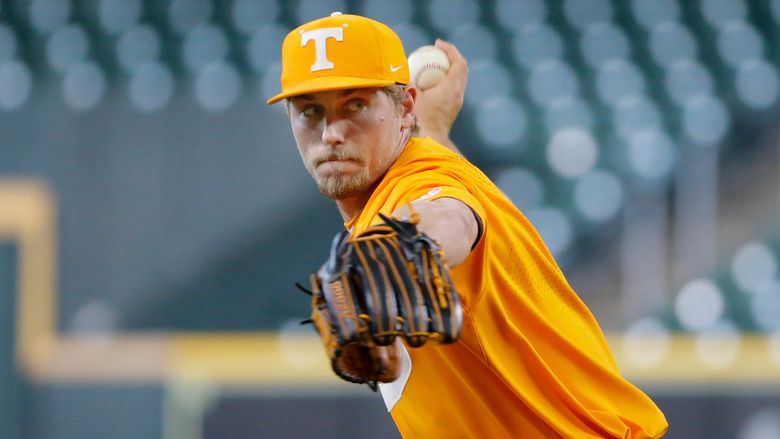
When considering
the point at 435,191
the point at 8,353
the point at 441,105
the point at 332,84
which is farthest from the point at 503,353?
the point at 8,353

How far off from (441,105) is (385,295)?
1739mm

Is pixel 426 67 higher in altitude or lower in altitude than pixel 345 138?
higher

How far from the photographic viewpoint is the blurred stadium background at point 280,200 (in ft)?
17.0

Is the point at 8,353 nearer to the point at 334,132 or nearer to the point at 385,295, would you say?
the point at 334,132

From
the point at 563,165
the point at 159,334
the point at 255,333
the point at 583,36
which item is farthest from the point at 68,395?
the point at 583,36

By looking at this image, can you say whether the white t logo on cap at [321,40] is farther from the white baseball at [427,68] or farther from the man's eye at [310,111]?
the white baseball at [427,68]

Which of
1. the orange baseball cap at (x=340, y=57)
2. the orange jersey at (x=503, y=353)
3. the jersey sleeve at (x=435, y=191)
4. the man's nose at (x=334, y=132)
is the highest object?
the orange baseball cap at (x=340, y=57)

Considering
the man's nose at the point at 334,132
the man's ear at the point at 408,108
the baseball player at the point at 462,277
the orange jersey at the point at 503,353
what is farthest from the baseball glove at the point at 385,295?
the man's ear at the point at 408,108

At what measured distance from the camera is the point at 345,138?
200cm

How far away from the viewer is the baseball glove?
1.42m

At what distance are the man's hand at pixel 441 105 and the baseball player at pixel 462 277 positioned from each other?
82 cm

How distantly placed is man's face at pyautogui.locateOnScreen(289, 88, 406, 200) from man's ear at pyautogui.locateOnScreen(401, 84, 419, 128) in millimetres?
114

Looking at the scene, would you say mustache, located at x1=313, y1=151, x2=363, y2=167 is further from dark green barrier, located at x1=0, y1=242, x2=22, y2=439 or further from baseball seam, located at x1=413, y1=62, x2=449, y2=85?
dark green barrier, located at x1=0, y1=242, x2=22, y2=439

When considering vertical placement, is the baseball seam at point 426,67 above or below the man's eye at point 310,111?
above
